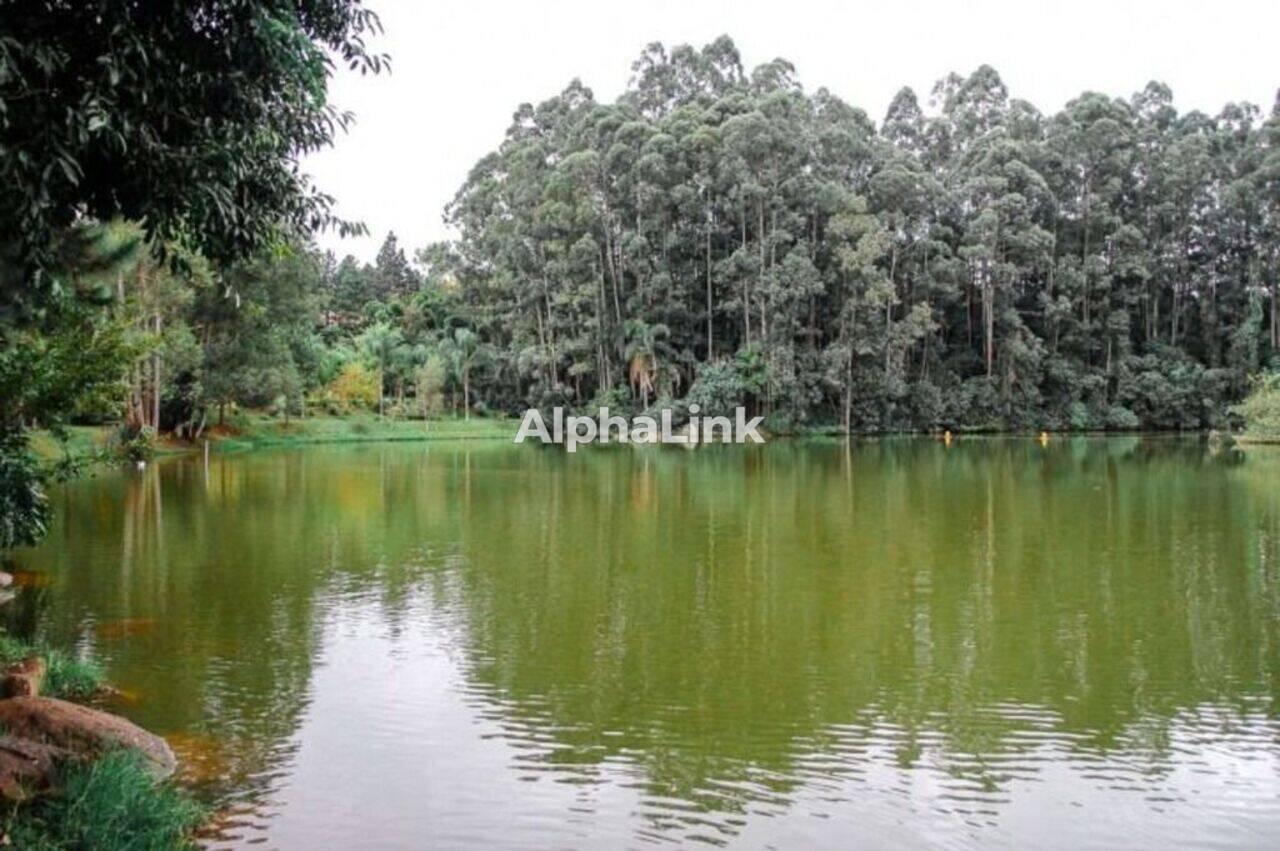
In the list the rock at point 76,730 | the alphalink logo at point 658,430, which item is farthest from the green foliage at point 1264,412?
the rock at point 76,730

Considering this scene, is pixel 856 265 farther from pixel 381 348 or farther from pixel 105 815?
pixel 105 815

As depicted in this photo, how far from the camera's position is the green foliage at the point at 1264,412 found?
37.9 meters

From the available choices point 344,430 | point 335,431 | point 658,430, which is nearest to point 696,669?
point 658,430

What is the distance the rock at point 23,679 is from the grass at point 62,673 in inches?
15.2

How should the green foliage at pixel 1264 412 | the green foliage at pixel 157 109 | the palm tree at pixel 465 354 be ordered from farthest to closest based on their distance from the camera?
the palm tree at pixel 465 354 → the green foliage at pixel 1264 412 → the green foliage at pixel 157 109

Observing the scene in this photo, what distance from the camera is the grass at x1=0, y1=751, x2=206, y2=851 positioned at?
466 cm

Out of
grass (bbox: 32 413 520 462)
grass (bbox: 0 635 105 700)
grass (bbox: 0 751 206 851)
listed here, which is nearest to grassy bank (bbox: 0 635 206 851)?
grass (bbox: 0 751 206 851)

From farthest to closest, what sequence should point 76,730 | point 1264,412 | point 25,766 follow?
point 1264,412 < point 76,730 < point 25,766

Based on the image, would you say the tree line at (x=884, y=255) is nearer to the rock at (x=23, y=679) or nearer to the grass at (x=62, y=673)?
the grass at (x=62, y=673)

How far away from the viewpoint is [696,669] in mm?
8547

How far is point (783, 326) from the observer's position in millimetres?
45719

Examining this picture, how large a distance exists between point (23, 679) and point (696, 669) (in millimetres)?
4713

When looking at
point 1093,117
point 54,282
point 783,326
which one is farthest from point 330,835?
point 1093,117

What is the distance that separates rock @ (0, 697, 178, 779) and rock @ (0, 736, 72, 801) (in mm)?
116
